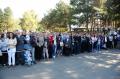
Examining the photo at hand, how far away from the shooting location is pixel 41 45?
1898 cm

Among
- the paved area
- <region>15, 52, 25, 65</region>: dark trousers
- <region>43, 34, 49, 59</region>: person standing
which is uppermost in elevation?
<region>43, 34, 49, 59</region>: person standing

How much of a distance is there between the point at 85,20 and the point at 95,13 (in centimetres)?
278

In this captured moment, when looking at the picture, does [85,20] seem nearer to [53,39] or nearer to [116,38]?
[116,38]

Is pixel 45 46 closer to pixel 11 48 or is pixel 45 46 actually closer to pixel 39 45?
pixel 39 45

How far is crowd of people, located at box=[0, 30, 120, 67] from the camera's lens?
1662cm

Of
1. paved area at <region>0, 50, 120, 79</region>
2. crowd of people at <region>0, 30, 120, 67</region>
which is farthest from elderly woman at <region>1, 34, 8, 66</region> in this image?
paved area at <region>0, 50, 120, 79</region>

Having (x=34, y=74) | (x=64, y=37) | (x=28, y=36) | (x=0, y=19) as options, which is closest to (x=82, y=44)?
(x=64, y=37)

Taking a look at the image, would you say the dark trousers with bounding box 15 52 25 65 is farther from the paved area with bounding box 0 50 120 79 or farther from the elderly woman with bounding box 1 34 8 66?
the paved area with bounding box 0 50 120 79

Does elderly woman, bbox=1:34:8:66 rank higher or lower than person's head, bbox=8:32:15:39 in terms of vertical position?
lower

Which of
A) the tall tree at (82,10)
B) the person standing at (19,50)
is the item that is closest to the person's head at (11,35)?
the person standing at (19,50)

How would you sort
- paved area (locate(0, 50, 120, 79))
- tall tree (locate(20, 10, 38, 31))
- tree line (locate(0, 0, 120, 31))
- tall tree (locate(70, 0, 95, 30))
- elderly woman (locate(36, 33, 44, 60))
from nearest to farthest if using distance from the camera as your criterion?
paved area (locate(0, 50, 120, 79)), elderly woman (locate(36, 33, 44, 60)), tree line (locate(0, 0, 120, 31)), tall tree (locate(70, 0, 95, 30)), tall tree (locate(20, 10, 38, 31))

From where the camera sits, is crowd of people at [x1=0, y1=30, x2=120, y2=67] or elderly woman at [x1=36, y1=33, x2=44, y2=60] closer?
crowd of people at [x1=0, y1=30, x2=120, y2=67]

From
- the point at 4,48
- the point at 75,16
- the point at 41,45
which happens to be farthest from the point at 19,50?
the point at 75,16

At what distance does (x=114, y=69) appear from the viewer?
50.1 ft
